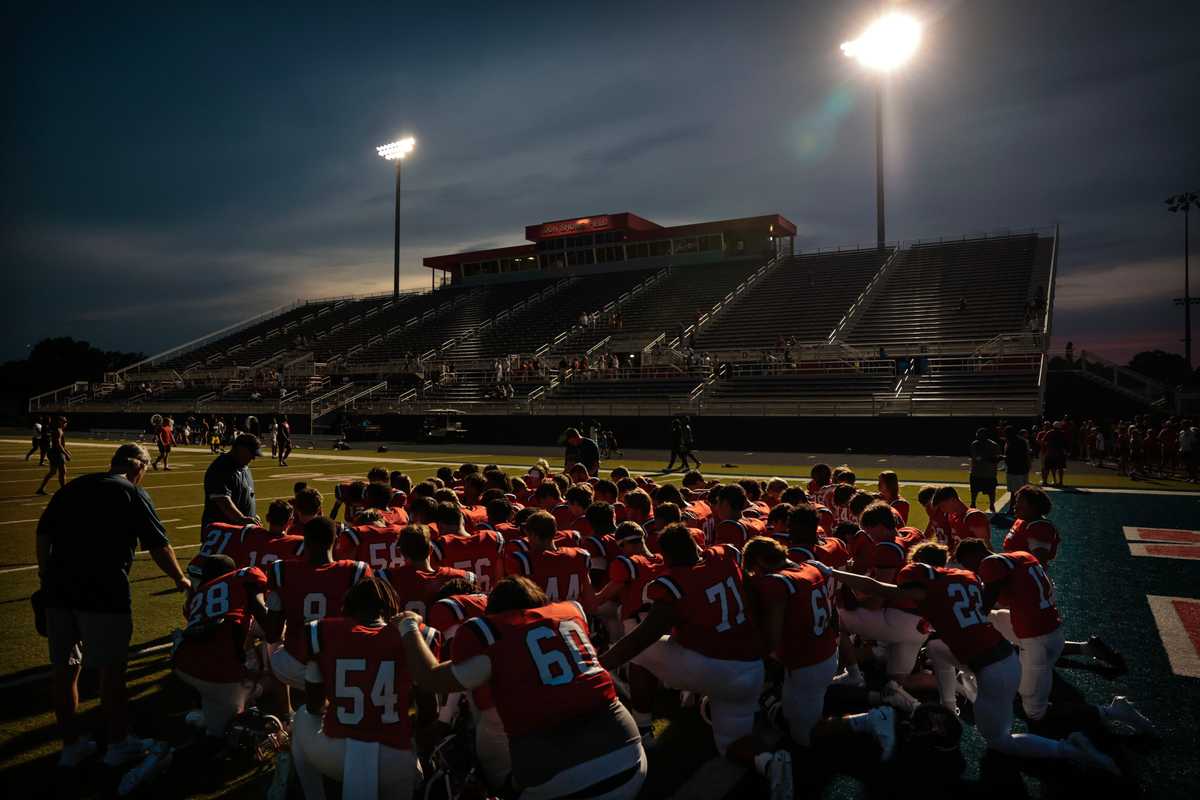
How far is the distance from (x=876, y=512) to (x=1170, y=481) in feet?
62.1

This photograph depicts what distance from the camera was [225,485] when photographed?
25.6 ft

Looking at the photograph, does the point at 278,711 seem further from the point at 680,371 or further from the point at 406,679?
the point at 680,371

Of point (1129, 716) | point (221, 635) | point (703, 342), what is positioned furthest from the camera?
point (703, 342)

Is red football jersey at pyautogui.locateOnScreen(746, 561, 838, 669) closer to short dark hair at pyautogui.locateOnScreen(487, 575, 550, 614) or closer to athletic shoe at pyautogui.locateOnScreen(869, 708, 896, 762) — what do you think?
athletic shoe at pyautogui.locateOnScreen(869, 708, 896, 762)

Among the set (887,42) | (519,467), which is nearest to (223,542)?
(519,467)

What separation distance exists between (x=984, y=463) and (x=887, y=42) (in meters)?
33.8

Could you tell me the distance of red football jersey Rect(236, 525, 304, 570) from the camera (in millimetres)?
6340

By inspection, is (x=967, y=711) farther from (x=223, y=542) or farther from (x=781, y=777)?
(x=223, y=542)

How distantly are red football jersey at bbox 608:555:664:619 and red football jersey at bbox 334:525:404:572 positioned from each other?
2.04 metres

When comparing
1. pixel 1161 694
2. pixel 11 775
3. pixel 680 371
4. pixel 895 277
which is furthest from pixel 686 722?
pixel 895 277

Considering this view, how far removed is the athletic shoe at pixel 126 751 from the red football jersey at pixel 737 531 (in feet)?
14.8

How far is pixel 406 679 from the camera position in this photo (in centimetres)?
385

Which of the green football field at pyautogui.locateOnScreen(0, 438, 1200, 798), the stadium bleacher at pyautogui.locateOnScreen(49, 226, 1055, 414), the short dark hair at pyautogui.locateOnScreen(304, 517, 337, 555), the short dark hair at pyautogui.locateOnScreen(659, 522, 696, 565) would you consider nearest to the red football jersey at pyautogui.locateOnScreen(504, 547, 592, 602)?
the green football field at pyautogui.locateOnScreen(0, 438, 1200, 798)

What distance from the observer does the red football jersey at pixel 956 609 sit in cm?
485
